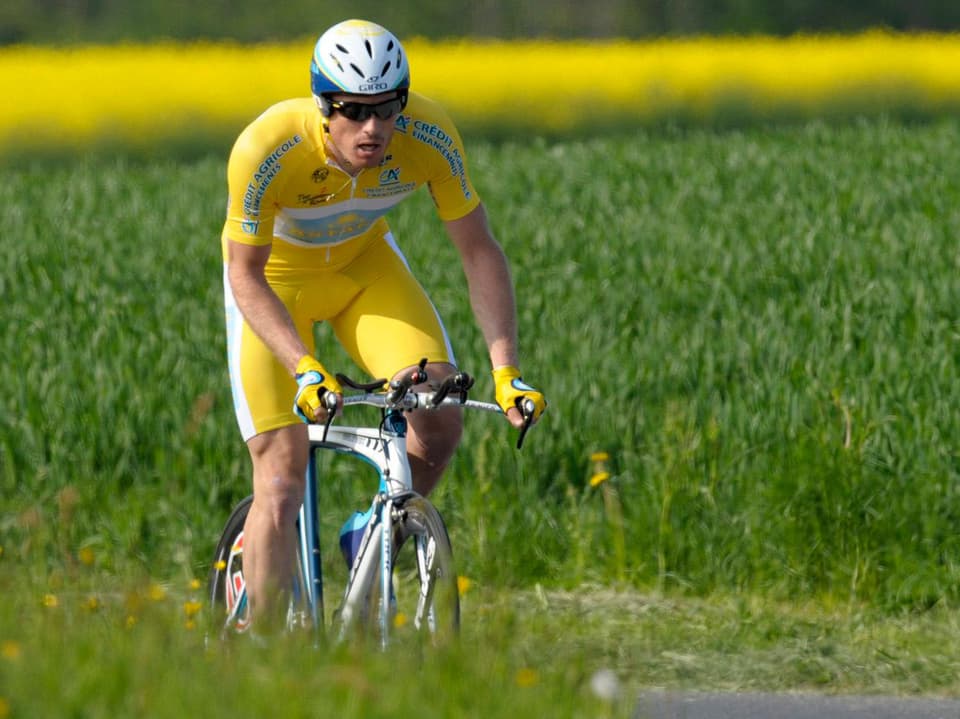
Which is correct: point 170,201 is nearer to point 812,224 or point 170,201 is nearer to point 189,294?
point 189,294

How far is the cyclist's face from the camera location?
4992 millimetres

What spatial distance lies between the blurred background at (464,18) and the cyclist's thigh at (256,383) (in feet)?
68.6

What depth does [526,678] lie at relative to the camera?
13.8 feet

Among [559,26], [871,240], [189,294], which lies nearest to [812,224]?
[871,240]

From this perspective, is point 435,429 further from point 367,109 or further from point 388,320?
point 367,109

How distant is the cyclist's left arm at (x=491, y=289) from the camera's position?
5.37m

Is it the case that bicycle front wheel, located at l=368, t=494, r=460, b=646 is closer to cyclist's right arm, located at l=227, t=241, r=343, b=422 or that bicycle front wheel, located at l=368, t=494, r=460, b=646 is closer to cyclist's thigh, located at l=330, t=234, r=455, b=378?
cyclist's right arm, located at l=227, t=241, r=343, b=422

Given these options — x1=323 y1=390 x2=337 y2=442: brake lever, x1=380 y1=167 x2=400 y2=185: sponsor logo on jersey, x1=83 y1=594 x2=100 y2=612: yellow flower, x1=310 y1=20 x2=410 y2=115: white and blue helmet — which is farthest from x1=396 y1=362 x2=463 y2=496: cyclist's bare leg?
x1=83 y1=594 x2=100 y2=612: yellow flower

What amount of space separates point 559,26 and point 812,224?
666 inches

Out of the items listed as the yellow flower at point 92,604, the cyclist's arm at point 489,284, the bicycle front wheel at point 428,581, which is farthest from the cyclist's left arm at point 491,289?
the yellow flower at point 92,604

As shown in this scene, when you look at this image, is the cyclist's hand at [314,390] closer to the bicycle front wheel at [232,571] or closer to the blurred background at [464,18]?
the bicycle front wheel at [232,571]

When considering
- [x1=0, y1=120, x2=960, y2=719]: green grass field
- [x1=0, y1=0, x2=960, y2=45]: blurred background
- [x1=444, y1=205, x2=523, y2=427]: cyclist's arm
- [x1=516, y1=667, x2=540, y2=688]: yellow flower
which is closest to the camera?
[x1=516, y1=667, x2=540, y2=688]: yellow flower

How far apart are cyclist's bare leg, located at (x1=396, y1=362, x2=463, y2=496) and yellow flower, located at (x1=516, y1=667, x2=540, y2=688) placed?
1.42 m

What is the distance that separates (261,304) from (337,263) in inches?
25.5
